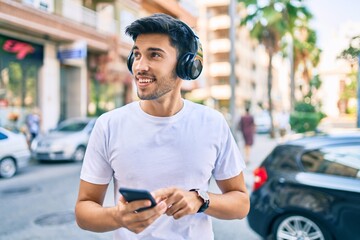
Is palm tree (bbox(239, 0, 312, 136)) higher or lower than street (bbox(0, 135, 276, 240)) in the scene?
higher

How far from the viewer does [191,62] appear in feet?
5.48

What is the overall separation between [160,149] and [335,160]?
2821 mm

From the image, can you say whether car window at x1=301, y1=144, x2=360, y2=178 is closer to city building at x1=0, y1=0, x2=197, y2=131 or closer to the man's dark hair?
the man's dark hair

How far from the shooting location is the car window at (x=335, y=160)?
3631 millimetres

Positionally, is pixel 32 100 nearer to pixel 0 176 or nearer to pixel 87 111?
pixel 87 111

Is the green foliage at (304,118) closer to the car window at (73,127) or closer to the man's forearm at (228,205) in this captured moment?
the car window at (73,127)

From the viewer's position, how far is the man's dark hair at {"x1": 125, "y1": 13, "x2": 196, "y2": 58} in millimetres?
1521

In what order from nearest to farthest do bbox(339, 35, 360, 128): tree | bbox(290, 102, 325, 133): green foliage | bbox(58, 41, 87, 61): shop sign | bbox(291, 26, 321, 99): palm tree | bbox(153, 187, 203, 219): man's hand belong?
1. bbox(153, 187, 203, 219): man's hand
2. bbox(339, 35, 360, 128): tree
3. bbox(58, 41, 87, 61): shop sign
4. bbox(290, 102, 325, 133): green foliage
5. bbox(291, 26, 321, 99): palm tree

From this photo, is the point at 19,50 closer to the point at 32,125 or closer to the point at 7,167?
the point at 32,125

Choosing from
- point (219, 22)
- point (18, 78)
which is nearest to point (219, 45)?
point (219, 22)

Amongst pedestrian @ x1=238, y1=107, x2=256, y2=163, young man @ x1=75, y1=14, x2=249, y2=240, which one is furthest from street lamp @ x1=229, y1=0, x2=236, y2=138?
young man @ x1=75, y1=14, x2=249, y2=240

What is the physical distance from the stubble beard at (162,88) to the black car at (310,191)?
2569mm

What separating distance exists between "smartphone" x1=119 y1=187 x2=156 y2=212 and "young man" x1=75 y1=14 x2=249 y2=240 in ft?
1.04

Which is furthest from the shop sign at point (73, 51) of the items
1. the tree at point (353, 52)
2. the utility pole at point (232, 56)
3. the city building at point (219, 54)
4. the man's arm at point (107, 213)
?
the city building at point (219, 54)
